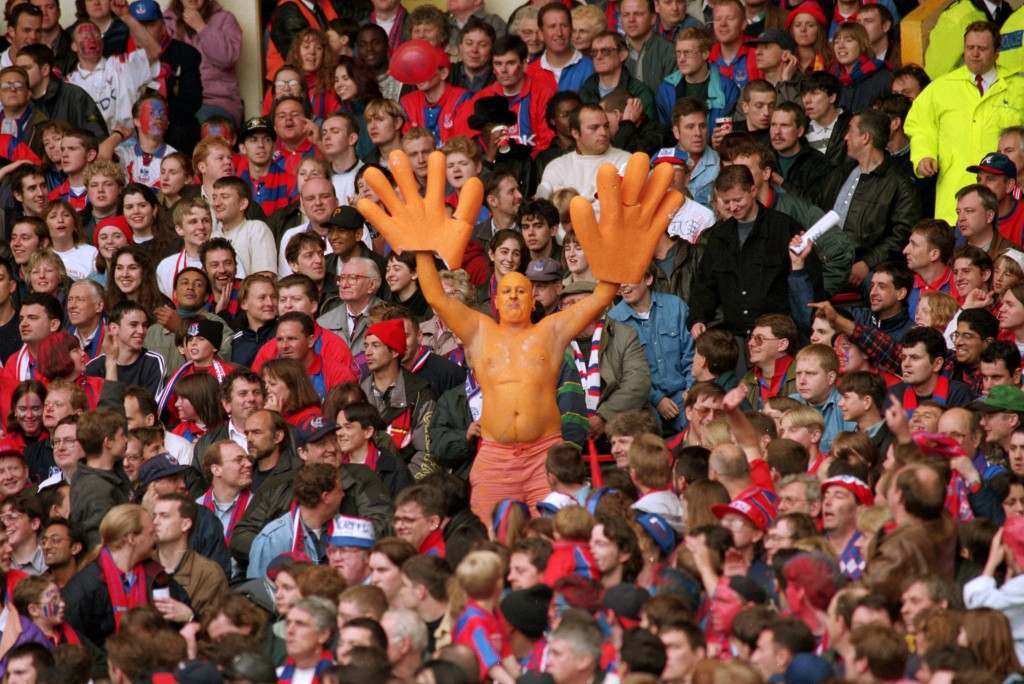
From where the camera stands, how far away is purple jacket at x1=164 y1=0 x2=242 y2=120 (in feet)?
53.6

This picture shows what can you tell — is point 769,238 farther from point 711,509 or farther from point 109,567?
point 109,567

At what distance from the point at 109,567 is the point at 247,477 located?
104cm

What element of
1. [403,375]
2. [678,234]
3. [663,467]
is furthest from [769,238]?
[663,467]

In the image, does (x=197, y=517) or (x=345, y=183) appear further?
(x=345, y=183)

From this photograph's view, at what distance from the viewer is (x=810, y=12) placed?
14.8 m

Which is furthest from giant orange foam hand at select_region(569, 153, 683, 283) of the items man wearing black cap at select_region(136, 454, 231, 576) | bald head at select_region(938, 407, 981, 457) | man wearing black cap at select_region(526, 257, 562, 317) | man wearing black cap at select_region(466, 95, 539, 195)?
man wearing black cap at select_region(466, 95, 539, 195)

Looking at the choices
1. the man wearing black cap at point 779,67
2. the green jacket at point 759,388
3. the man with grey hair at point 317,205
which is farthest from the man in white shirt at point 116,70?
the green jacket at point 759,388

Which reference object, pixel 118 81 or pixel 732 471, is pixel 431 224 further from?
pixel 118 81

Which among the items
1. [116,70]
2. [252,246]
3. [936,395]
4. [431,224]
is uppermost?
[431,224]

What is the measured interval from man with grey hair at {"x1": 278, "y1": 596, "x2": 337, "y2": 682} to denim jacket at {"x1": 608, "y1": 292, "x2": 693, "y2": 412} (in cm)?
382

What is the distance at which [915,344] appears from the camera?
37.3 ft

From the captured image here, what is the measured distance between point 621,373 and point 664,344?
46 centimetres

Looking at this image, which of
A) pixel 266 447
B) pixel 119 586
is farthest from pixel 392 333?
pixel 119 586

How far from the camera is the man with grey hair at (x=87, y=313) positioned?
13312 mm
